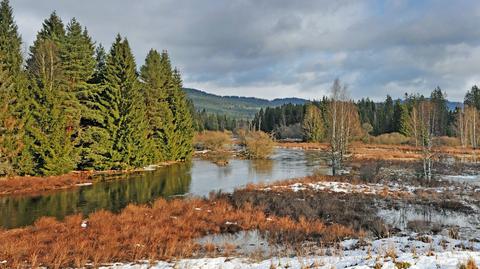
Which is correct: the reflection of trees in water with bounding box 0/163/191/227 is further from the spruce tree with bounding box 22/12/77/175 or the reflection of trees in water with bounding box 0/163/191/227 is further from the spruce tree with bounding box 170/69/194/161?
the spruce tree with bounding box 170/69/194/161

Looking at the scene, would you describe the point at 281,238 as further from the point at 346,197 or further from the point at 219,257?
the point at 346,197

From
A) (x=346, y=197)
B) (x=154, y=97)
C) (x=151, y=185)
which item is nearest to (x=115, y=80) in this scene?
(x=154, y=97)

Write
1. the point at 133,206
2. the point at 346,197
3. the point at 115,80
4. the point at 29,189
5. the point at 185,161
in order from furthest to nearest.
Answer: the point at 185,161, the point at 115,80, the point at 29,189, the point at 346,197, the point at 133,206

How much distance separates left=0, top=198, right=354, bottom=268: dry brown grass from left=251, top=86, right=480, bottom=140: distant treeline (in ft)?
177

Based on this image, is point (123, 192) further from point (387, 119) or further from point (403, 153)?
point (387, 119)

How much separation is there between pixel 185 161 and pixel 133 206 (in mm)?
31379

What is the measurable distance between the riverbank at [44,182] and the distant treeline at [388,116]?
144 feet

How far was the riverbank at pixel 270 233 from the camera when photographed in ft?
32.4

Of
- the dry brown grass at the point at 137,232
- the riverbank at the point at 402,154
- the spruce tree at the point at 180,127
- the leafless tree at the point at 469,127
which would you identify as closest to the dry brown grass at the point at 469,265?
the dry brown grass at the point at 137,232

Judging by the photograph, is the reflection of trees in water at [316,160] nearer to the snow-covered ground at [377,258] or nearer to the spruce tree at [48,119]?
the spruce tree at [48,119]

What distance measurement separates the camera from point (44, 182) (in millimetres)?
26875

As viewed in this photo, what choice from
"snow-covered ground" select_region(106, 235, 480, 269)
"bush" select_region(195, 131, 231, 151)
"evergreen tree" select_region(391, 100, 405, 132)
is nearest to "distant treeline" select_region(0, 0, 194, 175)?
"bush" select_region(195, 131, 231, 151)

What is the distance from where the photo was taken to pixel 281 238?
1326cm

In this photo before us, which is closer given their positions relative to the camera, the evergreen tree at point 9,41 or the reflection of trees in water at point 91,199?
the reflection of trees in water at point 91,199
